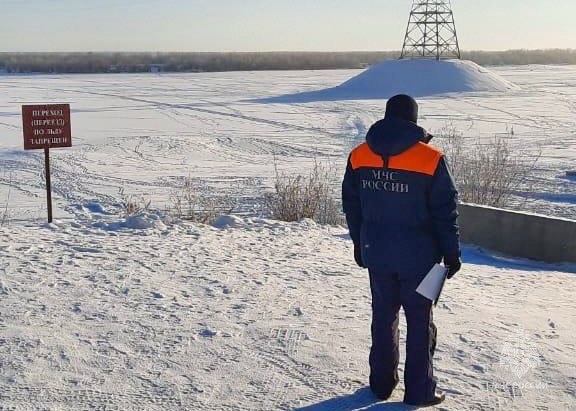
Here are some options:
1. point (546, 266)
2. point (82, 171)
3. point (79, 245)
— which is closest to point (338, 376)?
point (79, 245)

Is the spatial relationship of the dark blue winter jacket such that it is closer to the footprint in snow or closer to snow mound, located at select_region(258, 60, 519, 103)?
the footprint in snow

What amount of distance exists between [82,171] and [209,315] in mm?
11879

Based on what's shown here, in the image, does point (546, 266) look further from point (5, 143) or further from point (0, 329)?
point (5, 143)

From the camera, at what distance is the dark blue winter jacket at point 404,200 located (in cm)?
384

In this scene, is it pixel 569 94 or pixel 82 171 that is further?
pixel 569 94

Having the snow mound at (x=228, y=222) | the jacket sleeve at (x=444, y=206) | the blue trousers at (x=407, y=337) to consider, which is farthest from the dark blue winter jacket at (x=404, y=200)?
the snow mound at (x=228, y=222)

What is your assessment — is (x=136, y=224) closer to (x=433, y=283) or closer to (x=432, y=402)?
(x=432, y=402)

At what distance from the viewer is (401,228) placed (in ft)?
13.0

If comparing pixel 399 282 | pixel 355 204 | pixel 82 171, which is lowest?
pixel 82 171

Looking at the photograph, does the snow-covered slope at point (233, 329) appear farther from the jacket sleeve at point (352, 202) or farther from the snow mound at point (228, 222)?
the snow mound at point (228, 222)

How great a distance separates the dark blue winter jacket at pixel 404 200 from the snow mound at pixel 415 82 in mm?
34928

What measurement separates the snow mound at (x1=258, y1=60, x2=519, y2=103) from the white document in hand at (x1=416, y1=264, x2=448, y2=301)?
35.1 m

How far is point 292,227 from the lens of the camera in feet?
30.3

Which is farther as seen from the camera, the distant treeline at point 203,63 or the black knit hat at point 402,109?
the distant treeline at point 203,63
